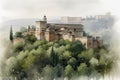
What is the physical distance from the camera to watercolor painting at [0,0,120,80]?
169 inches

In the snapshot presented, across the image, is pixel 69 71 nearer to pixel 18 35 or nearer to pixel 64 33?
pixel 64 33

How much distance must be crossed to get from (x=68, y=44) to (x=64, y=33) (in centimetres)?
7

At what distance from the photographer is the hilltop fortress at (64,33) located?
431 centimetres

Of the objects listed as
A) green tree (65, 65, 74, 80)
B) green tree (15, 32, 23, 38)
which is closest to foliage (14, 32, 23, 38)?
green tree (15, 32, 23, 38)

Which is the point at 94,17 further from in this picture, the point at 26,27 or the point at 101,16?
the point at 26,27

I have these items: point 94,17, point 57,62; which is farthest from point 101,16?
point 57,62

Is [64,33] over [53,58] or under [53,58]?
over

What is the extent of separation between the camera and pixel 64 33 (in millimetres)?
4324

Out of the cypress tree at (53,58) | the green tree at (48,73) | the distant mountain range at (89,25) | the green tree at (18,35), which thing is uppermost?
the distant mountain range at (89,25)

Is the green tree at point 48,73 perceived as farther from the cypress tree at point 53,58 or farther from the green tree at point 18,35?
the green tree at point 18,35

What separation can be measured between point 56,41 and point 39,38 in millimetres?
100

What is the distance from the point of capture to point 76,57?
4316 millimetres

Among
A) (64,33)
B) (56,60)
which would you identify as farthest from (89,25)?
(56,60)

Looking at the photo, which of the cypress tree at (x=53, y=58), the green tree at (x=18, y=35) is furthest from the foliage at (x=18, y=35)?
the cypress tree at (x=53, y=58)
